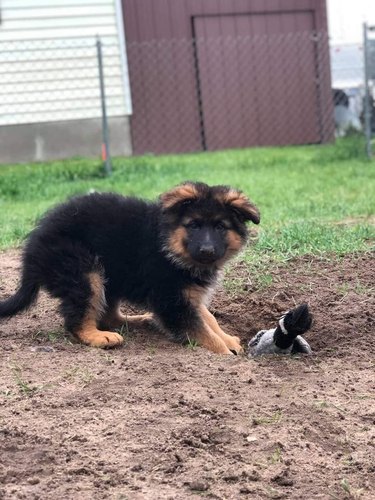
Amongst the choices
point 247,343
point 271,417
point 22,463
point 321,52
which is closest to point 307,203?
point 247,343

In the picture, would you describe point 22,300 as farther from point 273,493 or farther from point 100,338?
point 273,493

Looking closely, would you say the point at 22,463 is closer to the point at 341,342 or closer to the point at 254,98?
the point at 341,342

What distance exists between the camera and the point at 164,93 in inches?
603

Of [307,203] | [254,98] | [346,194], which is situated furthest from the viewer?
[254,98]

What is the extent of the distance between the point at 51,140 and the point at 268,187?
6056 millimetres

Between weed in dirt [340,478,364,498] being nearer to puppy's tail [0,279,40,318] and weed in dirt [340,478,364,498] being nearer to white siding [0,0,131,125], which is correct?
puppy's tail [0,279,40,318]

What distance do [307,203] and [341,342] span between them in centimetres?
398

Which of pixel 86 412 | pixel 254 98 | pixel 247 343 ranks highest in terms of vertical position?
pixel 254 98

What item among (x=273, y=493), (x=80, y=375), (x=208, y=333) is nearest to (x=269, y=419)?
(x=273, y=493)

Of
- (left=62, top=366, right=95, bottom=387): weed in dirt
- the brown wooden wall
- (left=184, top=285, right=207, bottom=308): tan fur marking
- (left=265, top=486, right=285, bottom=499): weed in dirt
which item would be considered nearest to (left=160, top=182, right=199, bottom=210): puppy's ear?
(left=184, top=285, right=207, bottom=308): tan fur marking

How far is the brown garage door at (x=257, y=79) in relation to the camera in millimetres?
15539

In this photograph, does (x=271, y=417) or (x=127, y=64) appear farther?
(x=127, y=64)

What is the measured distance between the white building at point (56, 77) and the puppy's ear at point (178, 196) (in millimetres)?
10249

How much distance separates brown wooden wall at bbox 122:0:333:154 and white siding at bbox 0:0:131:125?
25.3 inches
